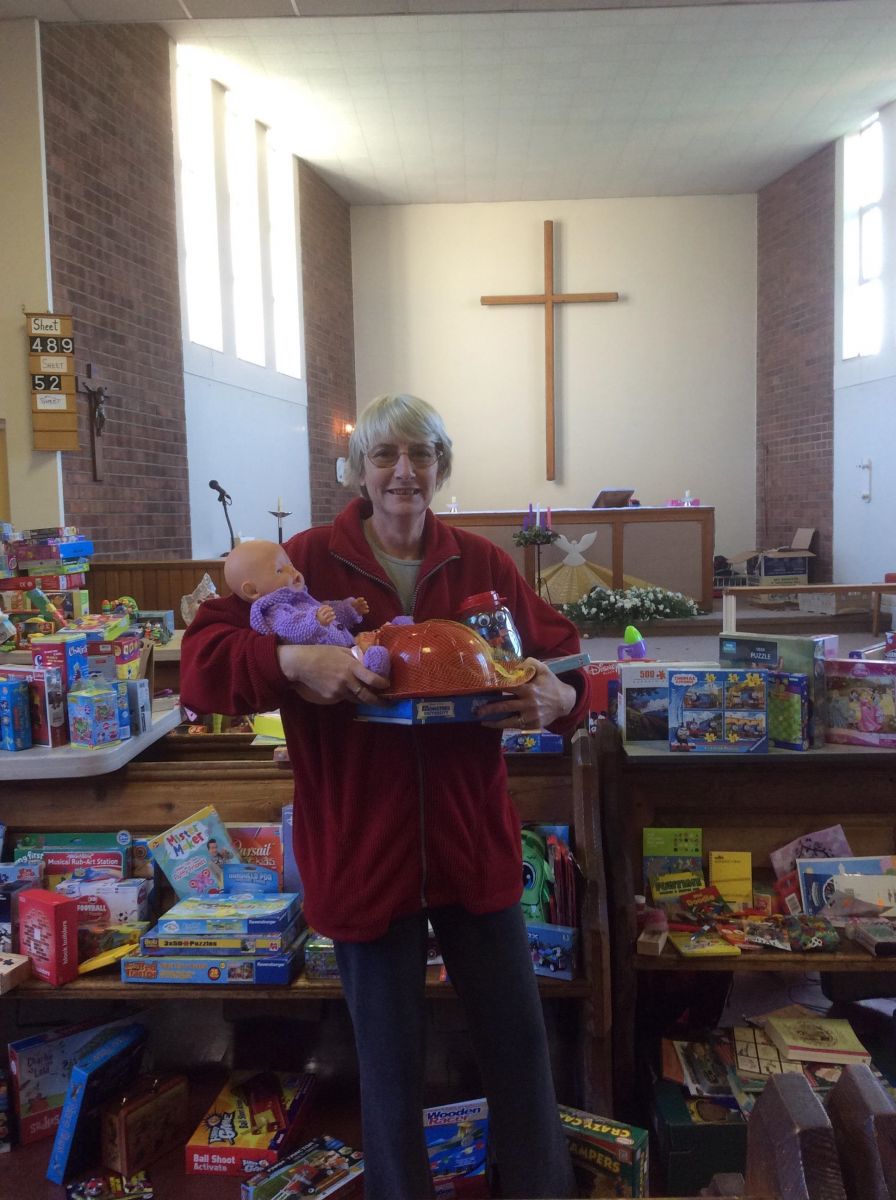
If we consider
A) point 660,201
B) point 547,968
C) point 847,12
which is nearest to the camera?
point 547,968

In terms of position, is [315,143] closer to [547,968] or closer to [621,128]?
[621,128]

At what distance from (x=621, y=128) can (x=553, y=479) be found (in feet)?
12.2

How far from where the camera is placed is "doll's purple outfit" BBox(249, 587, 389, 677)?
4.44 ft

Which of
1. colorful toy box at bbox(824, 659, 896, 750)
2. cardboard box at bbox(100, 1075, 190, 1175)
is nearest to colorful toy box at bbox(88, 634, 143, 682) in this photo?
cardboard box at bbox(100, 1075, 190, 1175)

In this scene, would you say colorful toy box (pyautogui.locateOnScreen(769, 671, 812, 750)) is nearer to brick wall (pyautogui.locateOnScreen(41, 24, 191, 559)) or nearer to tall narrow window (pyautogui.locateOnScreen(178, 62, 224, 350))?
brick wall (pyautogui.locateOnScreen(41, 24, 191, 559))

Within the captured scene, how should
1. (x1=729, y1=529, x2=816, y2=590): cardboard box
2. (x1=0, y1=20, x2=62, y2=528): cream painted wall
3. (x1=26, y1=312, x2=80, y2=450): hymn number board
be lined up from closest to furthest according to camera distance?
(x1=0, y1=20, x2=62, y2=528): cream painted wall → (x1=26, y1=312, x2=80, y2=450): hymn number board → (x1=729, y1=529, x2=816, y2=590): cardboard box

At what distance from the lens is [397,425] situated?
1465mm

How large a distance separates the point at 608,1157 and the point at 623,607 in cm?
581

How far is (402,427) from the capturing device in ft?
4.81

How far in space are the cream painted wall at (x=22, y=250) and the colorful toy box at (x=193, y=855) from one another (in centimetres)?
413

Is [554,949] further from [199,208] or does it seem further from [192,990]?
[199,208]

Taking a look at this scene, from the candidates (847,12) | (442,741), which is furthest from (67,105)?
→ (442,741)

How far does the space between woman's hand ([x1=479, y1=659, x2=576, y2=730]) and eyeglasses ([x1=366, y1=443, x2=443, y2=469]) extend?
352mm

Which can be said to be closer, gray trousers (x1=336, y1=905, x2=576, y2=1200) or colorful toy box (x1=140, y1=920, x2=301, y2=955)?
gray trousers (x1=336, y1=905, x2=576, y2=1200)
